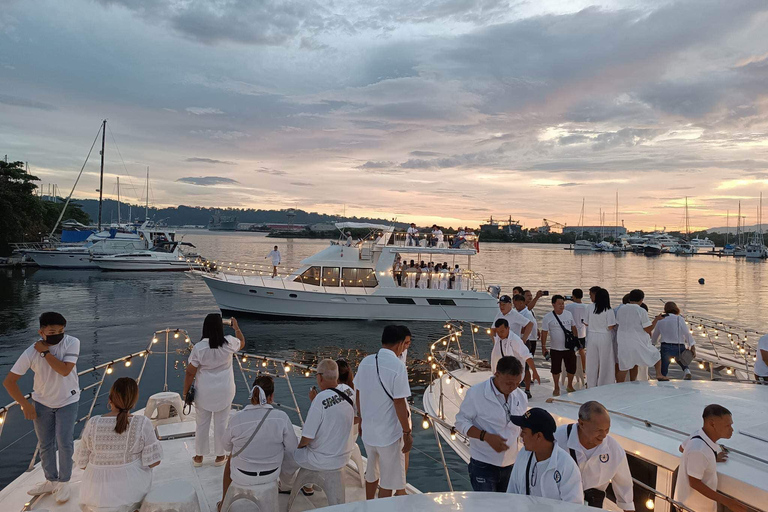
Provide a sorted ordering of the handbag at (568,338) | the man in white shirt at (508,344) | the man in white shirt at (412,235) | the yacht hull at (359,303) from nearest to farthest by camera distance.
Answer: the man in white shirt at (508,344) < the handbag at (568,338) < the man in white shirt at (412,235) < the yacht hull at (359,303)

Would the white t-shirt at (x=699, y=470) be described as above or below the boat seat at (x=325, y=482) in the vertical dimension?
above

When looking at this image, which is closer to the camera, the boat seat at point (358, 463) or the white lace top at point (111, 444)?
the white lace top at point (111, 444)

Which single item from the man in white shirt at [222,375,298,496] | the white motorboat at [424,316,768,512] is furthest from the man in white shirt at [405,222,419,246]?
the man in white shirt at [222,375,298,496]

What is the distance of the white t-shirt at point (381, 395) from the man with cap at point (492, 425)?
20.4 inches

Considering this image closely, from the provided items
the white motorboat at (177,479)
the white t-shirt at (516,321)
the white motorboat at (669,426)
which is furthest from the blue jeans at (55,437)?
the white t-shirt at (516,321)

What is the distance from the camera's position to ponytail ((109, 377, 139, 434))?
3215 millimetres

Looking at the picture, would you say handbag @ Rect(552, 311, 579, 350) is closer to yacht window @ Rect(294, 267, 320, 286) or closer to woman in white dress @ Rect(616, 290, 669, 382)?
woman in white dress @ Rect(616, 290, 669, 382)

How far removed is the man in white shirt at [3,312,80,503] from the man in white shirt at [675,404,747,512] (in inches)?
197

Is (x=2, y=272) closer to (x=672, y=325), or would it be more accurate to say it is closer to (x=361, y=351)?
(x=361, y=351)

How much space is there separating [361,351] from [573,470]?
1554 cm

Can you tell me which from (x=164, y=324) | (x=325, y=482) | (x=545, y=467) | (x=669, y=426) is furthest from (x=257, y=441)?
(x=164, y=324)

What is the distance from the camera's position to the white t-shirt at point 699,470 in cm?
339

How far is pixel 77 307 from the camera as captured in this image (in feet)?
84.6

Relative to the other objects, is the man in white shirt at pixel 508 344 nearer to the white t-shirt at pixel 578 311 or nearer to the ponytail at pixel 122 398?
the white t-shirt at pixel 578 311
